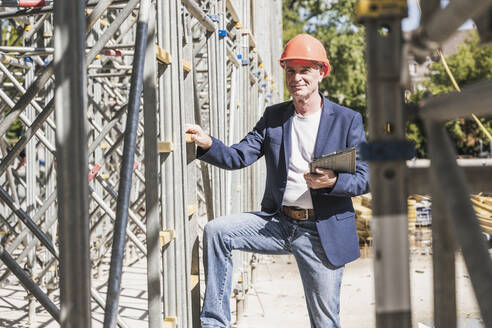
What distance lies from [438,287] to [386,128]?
765 millimetres

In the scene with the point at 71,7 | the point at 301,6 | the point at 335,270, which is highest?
the point at 301,6

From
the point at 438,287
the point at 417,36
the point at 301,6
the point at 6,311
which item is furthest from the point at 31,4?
the point at 301,6

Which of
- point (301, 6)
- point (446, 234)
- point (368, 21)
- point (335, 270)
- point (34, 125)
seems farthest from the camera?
point (301, 6)

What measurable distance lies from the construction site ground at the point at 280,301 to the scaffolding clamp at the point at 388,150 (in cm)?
425

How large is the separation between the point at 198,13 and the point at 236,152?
107cm

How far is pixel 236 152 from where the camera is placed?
4.09 m

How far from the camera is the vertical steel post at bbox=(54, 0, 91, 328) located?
2006 millimetres

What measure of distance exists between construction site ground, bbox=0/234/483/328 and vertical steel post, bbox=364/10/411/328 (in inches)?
162

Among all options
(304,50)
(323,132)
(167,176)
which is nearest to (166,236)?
(167,176)

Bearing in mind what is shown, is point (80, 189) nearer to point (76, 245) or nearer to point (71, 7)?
point (76, 245)

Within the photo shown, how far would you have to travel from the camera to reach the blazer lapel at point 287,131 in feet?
13.3

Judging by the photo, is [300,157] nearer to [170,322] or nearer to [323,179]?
[323,179]

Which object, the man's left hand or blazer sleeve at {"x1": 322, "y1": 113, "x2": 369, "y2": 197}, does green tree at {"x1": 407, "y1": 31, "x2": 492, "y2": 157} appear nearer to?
blazer sleeve at {"x1": 322, "y1": 113, "x2": 369, "y2": 197}

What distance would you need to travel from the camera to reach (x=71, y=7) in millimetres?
1998
